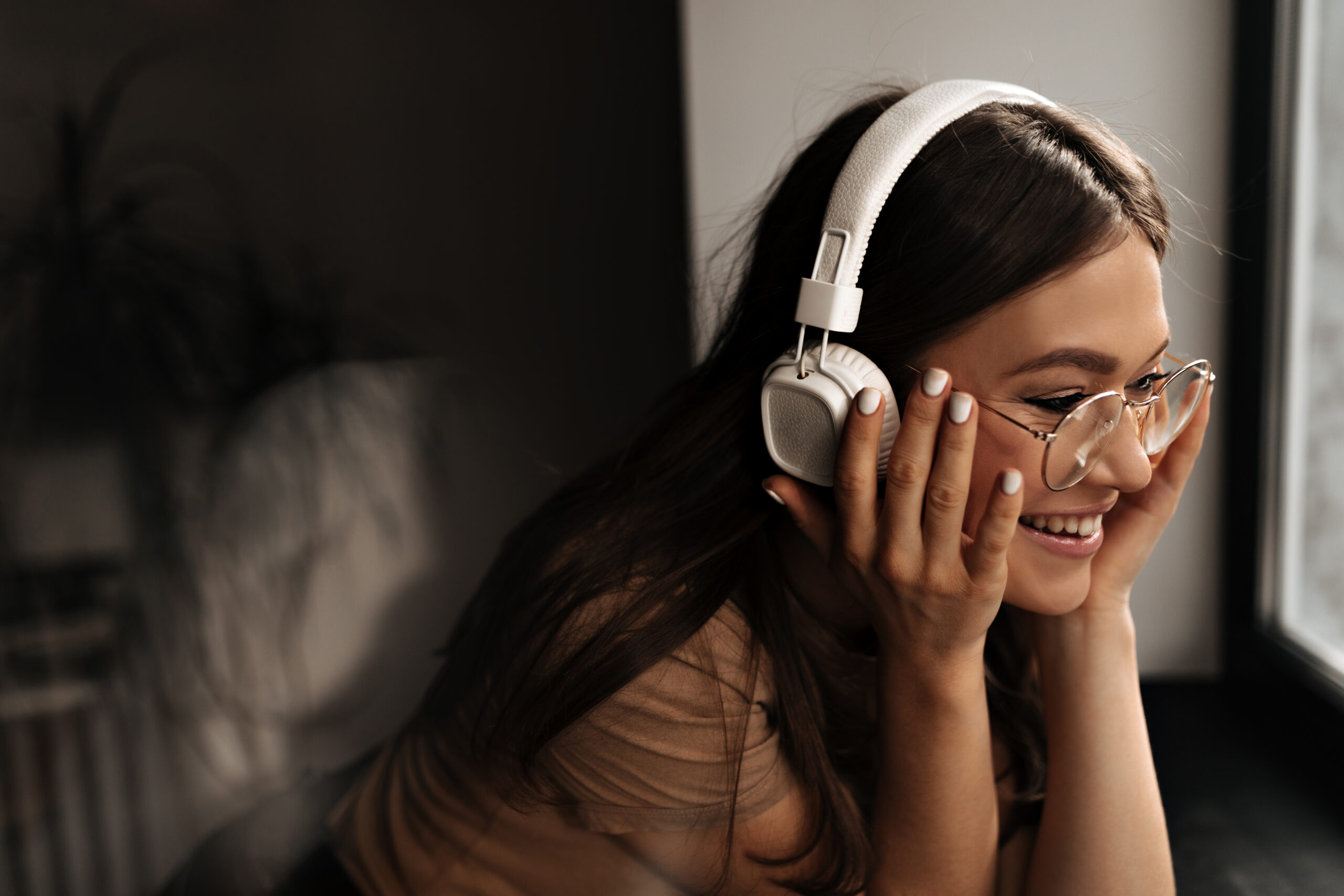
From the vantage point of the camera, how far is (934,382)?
0.53 metres

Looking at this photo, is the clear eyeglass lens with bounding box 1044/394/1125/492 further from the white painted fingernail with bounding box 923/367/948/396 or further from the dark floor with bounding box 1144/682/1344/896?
the dark floor with bounding box 1144/682/1344/896

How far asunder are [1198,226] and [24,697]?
1.72 metres

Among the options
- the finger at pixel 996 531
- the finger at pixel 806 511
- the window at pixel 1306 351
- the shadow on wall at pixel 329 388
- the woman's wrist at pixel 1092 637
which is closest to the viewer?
the finger at pixel 996 531

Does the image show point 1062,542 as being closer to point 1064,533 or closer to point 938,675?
point 1064,533

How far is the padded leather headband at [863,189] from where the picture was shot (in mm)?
538

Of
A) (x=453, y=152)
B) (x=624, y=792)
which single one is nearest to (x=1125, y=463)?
(x=624, y=792)

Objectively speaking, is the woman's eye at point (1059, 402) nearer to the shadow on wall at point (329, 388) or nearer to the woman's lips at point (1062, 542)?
the woman's lips at point (1062, 542)

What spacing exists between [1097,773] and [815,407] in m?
0.45

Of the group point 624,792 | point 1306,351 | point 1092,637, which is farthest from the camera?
point 1306,351

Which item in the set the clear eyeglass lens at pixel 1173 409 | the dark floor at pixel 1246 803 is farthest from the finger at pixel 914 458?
the dark floor at pixel 1246 803

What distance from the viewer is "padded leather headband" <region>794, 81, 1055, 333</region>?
21.2 inches

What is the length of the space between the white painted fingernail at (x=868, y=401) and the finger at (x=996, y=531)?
100 mm

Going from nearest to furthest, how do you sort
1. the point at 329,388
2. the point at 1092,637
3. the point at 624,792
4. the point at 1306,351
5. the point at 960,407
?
1. the point at 960,407
2. the point at 624,792
3. the point at 1092,637
4. the point at 1306,351
5. the point at 329,388

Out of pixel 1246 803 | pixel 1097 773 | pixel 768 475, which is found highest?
pixel 768 475
